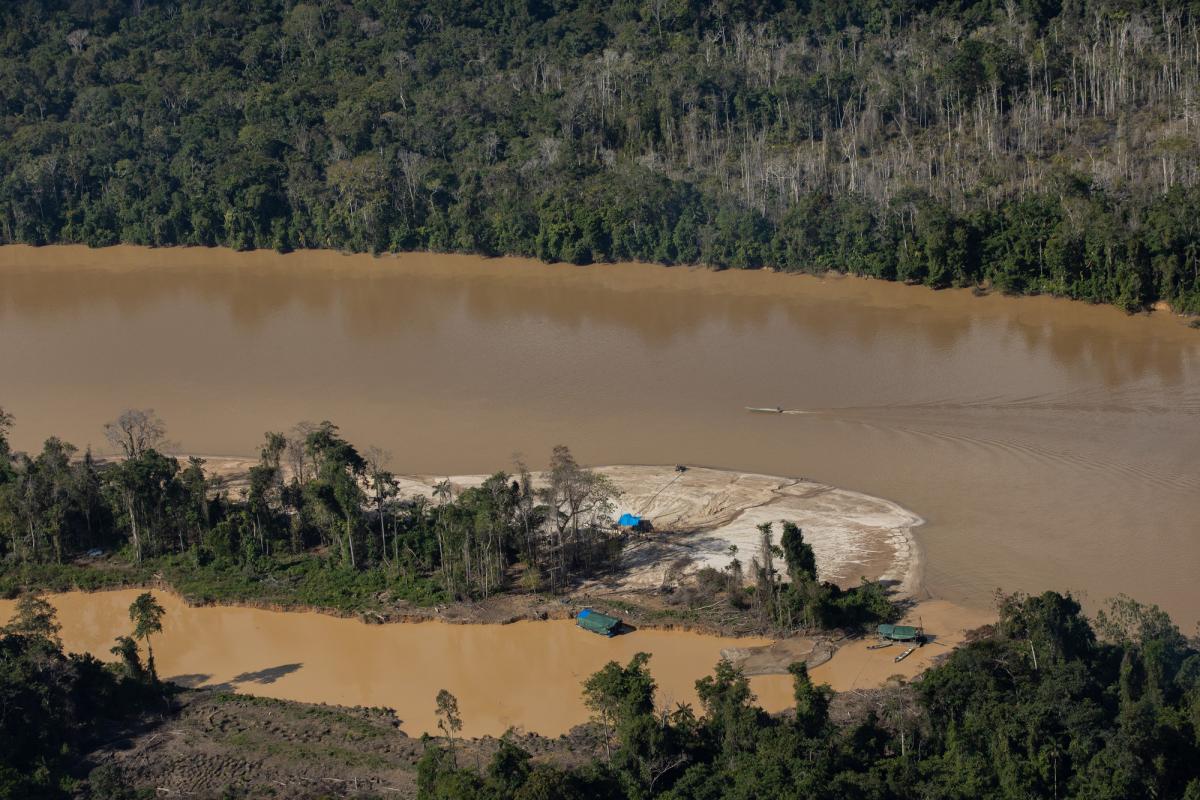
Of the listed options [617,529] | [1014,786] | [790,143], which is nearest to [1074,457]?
[617,529]

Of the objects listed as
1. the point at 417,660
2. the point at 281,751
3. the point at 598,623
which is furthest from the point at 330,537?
the point at 281,751

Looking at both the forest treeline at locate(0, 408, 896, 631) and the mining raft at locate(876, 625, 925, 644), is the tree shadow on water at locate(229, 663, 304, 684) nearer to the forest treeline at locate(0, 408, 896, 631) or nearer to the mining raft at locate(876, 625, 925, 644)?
the forest treeline at locate(0, 408, 896, 631)

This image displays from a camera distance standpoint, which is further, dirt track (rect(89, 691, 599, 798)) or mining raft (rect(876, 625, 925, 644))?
mining raft (rect(876, 625, 925, 644))

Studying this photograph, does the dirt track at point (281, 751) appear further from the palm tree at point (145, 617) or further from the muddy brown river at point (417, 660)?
the palm tree at point (145, 617)

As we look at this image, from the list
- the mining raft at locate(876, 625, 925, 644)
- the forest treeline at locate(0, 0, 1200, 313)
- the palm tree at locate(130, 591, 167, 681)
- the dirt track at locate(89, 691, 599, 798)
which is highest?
the forest treeline at locate(0, 0, 1200, 313)

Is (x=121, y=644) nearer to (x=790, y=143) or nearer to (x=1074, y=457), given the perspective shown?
(x=1074, y=457)

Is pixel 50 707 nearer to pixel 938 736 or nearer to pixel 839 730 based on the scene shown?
pixel 839 730

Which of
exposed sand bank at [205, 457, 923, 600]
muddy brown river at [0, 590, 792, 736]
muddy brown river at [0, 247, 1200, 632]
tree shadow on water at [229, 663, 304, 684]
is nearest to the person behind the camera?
muddy brown river at [0, 590, 792, 736]

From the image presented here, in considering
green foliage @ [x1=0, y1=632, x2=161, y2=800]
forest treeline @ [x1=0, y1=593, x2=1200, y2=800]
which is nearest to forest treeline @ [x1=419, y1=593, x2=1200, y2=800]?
Answer: forest treeline @ [x1=0, y1=593, x2=1200, y2=800]
